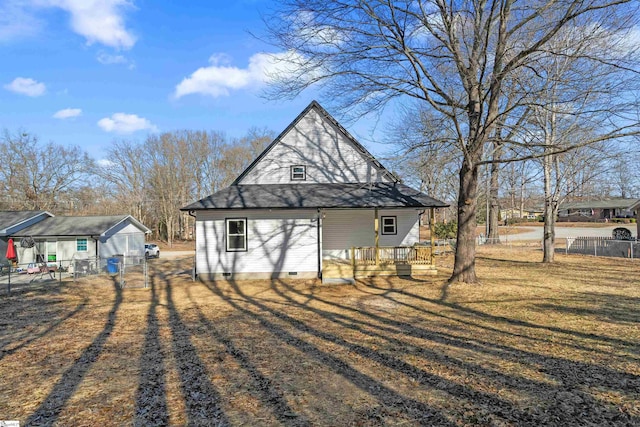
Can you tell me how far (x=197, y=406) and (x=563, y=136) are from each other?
38.6 feet

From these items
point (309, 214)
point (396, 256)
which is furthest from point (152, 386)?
point (396, 256)

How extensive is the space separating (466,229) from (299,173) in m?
7.69

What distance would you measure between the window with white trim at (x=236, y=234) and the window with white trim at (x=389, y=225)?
6111mm

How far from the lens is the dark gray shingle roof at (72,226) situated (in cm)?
2358

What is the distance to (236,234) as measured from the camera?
15102 mm

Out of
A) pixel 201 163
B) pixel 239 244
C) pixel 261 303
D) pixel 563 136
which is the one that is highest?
pixel 201 163

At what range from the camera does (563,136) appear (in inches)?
439

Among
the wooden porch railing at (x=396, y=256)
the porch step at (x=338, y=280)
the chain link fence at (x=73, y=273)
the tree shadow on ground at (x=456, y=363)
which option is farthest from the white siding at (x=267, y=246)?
the tree shadow on ground at (x=456, y=363)

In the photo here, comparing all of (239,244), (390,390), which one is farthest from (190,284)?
(390,390)

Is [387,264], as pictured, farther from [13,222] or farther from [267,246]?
[13,222]

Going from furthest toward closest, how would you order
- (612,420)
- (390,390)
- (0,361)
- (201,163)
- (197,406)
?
(201,163), (0,361), (390,390), (197,406), (612,420)

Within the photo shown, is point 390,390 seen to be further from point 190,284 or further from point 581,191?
point 581,191

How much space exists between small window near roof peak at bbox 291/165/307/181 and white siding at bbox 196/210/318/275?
2.50 metres

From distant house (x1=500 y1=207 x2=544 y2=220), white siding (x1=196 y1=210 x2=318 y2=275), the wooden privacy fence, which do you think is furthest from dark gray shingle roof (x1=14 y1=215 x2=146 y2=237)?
distant house (x1=500 y1=207 x2=544 y2=220)
